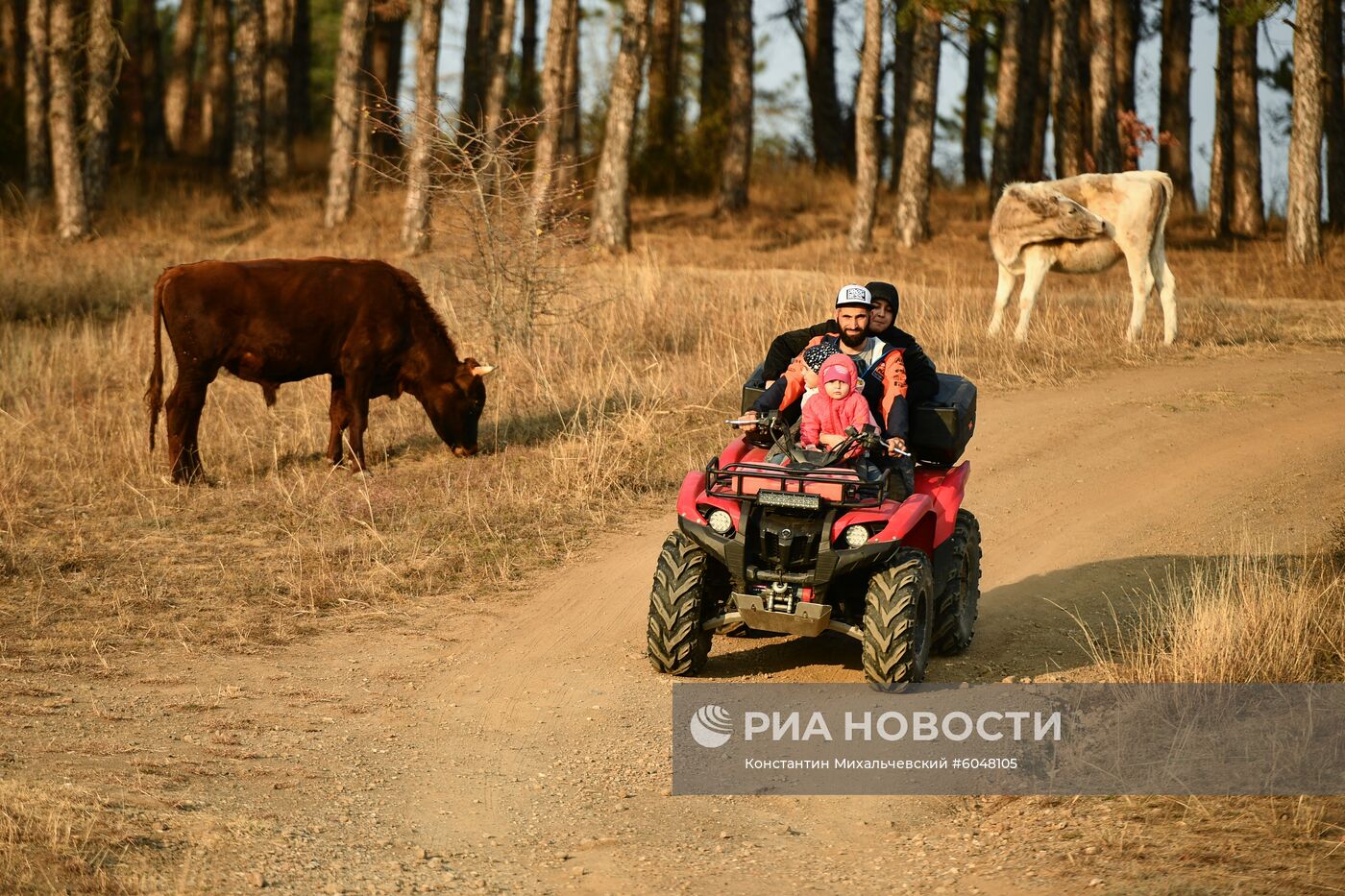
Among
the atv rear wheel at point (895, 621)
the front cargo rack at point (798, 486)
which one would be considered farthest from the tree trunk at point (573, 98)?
the atv rear wheel at point (895, 621)

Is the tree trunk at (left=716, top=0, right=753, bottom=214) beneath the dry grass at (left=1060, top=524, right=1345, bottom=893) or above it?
above

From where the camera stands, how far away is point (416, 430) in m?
14.7

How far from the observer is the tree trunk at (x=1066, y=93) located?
2847cm

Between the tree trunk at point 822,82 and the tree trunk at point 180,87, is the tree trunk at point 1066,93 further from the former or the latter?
the tree trunk at point 180,87

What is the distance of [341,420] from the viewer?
43.0ft

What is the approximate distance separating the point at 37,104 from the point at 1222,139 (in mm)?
23785

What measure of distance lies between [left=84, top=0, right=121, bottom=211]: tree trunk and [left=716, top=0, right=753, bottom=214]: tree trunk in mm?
12055

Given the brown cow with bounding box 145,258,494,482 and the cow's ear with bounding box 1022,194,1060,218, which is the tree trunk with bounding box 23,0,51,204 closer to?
the brown cow with bounding box 145,258,494,482

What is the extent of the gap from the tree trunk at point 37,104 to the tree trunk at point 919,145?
1669 cm

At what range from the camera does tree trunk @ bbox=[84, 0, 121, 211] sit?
26797 millimetres

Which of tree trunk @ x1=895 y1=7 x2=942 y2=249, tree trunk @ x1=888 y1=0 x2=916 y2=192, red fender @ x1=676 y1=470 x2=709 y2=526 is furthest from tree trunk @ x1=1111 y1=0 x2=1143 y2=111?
red fender @ x1=676 y1=470 x2=709 y2=526

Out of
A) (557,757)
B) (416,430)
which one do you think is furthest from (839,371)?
(416,430)

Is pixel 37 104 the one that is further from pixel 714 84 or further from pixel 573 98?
pixel 714 84

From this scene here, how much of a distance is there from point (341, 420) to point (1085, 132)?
77.8ft
